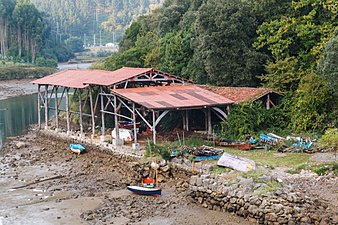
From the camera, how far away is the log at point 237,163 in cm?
2477

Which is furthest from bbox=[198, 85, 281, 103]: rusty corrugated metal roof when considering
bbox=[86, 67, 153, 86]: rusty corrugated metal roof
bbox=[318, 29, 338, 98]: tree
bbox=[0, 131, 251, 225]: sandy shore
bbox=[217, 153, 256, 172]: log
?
bbox=[217, 153, 256, 172]: log

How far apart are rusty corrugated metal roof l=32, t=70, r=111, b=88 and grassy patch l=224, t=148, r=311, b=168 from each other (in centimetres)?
Result: 1250

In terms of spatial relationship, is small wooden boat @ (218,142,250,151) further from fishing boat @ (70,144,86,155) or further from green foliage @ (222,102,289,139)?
fishing boat @ (70,144,86,155)

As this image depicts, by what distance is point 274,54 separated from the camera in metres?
37.0

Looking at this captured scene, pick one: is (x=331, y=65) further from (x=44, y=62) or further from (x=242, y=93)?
(x=44, y=62)

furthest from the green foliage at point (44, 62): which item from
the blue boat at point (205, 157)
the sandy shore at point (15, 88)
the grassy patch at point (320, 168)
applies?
the grassy patch at point (320, 168)

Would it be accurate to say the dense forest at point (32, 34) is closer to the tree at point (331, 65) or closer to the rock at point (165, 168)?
the rock at point (165, 168)

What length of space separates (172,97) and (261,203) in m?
13.4

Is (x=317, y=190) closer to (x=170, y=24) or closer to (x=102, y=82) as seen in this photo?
(x=102, y=82)

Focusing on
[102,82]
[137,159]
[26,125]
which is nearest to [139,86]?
[102,82]

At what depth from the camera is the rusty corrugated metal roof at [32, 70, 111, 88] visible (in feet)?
123

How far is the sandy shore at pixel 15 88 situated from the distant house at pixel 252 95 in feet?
145

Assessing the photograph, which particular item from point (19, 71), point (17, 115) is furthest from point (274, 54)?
point (19, 71)

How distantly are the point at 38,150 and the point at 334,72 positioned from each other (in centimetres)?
2079
